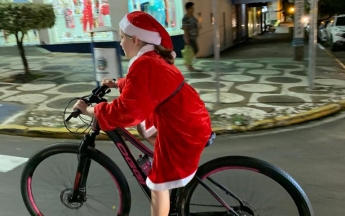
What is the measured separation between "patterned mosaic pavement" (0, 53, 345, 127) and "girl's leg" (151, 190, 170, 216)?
3473 millimetres

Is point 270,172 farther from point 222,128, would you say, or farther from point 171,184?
point 222,128

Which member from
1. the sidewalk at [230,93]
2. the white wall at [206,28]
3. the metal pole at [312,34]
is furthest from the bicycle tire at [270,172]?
the white wall at [206,28]

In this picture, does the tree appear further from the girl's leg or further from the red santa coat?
the girl's leg

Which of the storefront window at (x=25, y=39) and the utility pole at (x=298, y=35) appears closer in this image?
the utility pole at (x=298, y=35)

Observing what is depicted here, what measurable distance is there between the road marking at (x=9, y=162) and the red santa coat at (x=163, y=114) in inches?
108

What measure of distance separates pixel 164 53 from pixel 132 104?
1.37 ft

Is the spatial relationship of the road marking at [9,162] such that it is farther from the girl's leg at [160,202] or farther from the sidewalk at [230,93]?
the girl's leg at [160,202]

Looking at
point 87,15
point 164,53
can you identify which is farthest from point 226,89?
point 87,15

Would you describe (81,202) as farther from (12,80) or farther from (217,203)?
(12,80)

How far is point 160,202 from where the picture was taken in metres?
2.56

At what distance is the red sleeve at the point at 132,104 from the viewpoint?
223 cm

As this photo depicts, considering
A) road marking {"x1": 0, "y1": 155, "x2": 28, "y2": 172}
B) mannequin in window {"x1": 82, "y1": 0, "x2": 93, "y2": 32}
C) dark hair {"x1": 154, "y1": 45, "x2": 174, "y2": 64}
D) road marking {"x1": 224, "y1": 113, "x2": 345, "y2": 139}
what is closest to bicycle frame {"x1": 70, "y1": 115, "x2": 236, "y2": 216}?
dark hair {"x1": 154, "y1": 45, "x2": 174, "y2": 64}

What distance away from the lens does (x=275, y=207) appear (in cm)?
273

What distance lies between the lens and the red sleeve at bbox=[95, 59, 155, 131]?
223 cm
